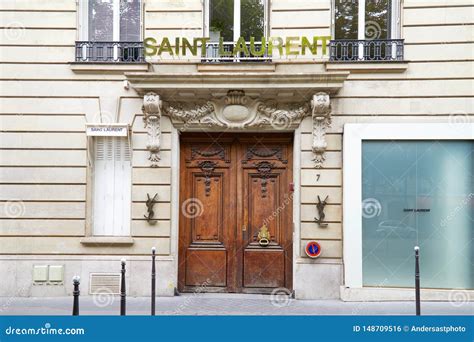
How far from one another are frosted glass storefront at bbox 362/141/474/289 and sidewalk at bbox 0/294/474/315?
621 mm

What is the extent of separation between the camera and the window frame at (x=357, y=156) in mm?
10445

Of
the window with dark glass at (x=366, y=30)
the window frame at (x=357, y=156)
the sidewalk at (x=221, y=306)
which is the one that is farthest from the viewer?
the window with dark glass at (x=366, y=30)

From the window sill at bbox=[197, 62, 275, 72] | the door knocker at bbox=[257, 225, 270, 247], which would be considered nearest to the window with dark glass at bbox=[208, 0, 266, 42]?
the window sill at bbox=[197, 62, 275, 72]

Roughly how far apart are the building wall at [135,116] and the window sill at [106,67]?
3.3 inches

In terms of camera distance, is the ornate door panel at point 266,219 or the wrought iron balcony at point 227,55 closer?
the wrought iron balcony at point 227,55

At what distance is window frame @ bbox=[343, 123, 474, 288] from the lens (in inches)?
A: 411

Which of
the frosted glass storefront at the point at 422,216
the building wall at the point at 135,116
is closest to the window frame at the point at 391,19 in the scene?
the building wall at the point at 135,116

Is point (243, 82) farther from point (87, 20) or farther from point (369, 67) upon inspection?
point (87, 20)

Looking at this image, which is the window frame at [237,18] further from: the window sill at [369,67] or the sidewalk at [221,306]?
the sidewalk at [221,306]

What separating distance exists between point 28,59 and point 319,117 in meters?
6.29

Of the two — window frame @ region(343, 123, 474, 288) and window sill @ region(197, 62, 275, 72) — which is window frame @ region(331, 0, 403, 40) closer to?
window sill @ region(197, 62, 275, 72)

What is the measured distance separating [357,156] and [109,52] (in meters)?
5.71

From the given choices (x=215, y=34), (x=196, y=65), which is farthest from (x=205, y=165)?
(x=215, y=34)

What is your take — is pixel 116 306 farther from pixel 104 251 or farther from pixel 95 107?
pixel 95 107
